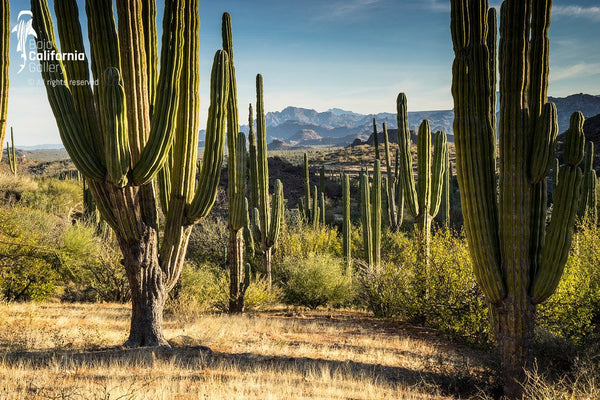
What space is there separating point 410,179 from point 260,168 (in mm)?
4389

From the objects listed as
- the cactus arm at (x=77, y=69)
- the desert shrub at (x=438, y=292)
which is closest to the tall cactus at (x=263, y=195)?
the desert shrub at (x=438, y=292)

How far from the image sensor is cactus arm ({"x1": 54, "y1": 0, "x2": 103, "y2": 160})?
21.5 feet

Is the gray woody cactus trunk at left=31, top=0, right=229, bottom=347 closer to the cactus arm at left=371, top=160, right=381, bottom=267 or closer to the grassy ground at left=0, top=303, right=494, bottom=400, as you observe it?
the grassy ground at left=0, top=303, right=494, bottom=400

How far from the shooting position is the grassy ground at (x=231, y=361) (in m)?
5.04

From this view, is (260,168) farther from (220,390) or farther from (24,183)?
(24,183)

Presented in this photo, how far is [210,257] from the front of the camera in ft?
58.4

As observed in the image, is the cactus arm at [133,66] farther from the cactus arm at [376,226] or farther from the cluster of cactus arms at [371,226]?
the cactus arm at [376,226]

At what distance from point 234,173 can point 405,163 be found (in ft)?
13.7

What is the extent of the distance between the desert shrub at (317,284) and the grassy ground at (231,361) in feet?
9.09

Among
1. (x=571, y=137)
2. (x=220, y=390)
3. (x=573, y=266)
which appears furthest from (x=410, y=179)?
(x=220, y=390)

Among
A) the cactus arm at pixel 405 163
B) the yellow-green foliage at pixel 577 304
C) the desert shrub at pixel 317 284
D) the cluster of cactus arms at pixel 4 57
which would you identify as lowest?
the desert shrub at pixel 317 284

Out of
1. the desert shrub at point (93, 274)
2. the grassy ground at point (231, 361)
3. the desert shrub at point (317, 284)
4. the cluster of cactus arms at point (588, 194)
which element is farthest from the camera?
the cluster of cactus arms at point (588, 194)

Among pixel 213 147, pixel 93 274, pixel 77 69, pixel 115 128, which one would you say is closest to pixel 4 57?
pixel 77 69

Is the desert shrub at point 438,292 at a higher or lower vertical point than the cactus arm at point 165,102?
lower
